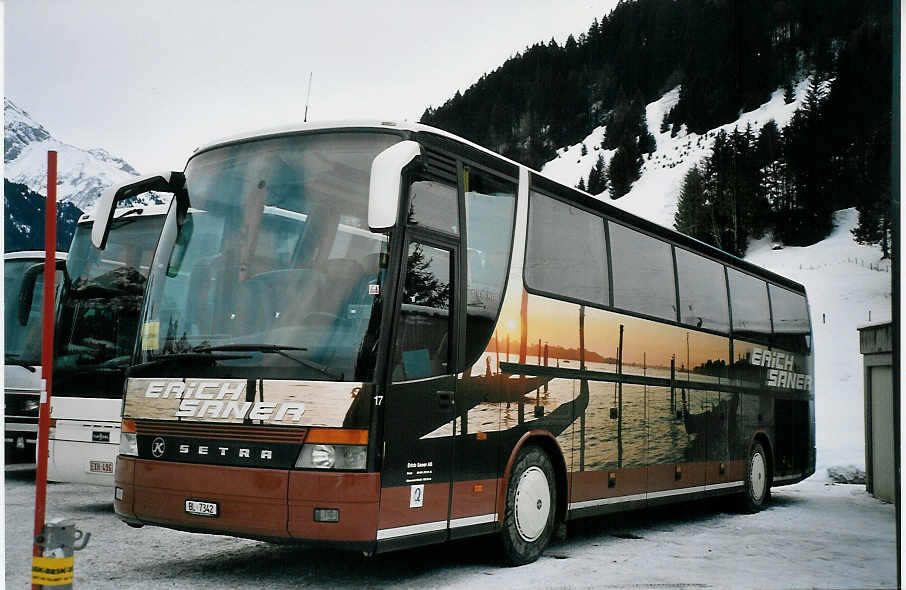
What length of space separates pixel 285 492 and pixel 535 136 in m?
8.51

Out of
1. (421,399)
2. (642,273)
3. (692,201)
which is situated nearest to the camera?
(421,399)

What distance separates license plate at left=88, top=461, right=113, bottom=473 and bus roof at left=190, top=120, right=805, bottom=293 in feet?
11.7

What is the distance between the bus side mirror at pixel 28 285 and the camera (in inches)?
345

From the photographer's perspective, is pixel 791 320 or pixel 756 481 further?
pixel 791 320

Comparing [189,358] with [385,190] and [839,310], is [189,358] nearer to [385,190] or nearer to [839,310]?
[385,190]

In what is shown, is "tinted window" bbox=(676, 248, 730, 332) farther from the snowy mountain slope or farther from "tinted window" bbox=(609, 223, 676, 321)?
the snowy mountain slope

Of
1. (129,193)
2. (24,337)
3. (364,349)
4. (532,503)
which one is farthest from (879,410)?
(24,337)

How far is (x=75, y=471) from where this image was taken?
9.11 metres

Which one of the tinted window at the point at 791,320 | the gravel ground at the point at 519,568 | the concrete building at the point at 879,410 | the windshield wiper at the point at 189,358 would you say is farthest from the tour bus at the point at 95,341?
the tinted window at the point at 791,320

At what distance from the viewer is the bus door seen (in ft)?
19.3

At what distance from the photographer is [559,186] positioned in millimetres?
8188

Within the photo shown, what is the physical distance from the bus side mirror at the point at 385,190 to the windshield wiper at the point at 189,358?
1265 millimetres

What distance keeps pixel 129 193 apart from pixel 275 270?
1429 mm

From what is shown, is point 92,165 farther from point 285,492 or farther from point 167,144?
point 285,492
